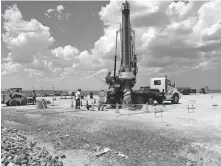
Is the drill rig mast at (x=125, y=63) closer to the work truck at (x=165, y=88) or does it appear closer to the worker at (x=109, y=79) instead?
the worker at (x=109, y=79)

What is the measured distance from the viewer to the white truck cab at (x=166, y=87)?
24297 mm

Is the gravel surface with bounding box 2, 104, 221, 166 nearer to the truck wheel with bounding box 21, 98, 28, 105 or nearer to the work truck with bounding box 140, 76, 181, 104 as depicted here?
the work truck with bounding box 140, 76, 181, 104

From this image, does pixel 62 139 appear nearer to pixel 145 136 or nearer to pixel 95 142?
pixel 95 142

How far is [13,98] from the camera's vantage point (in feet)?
80.2

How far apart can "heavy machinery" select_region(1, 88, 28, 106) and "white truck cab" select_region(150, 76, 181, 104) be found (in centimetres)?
1511

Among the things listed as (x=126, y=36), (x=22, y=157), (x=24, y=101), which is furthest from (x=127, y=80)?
(x=22, y=157)

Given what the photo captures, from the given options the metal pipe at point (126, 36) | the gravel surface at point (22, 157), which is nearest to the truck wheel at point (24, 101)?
the metal pipe at point (126, 36)

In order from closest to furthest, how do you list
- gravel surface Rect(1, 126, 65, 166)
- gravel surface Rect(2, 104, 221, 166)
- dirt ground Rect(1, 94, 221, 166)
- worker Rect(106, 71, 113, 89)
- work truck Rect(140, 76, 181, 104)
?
1. gravel surface Rect(1, 126, 65, 166)
2. gravel surface Rect(2, 104, 221, 166)
3. dirt ground Rect(1, 94, 221, 166)
4. worker Rect(106, 71, 113, 89)
5. work truck Rect(140, 76, 181, 104)

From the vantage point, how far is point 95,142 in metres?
8.70

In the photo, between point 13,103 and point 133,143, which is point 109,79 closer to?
point 13,103

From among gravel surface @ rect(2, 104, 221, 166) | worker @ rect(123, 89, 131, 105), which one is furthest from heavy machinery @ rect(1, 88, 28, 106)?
gravel surface @ rect(2, 104, 221, 166)

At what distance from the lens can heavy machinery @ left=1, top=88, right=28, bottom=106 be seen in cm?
2425

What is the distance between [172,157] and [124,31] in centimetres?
1766

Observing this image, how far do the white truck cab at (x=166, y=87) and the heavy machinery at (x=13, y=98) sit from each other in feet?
49.6
